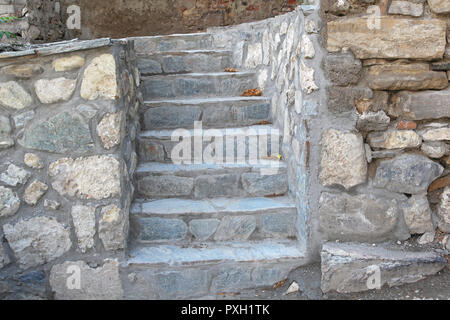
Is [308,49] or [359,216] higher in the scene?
[308,49]

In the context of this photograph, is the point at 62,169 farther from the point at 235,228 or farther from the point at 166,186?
the point at 235,228

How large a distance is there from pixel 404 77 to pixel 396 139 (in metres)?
0.31

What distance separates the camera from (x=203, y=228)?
228 centimetres

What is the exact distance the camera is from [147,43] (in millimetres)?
3805

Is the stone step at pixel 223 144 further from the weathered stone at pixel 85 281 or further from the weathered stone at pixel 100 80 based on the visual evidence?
the weathered stone at pixel 85 281

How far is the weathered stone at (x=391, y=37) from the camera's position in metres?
1.89

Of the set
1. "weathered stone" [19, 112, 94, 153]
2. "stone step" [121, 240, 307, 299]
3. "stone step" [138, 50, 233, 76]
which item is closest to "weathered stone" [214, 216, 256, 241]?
"stone step" [121, 240, 307, 299]

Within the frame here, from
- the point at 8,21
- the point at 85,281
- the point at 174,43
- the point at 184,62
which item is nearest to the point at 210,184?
the point at 85,281

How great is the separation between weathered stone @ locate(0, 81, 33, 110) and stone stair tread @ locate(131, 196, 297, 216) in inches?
32.0

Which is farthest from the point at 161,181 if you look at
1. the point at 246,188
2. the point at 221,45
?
the point at 221,45

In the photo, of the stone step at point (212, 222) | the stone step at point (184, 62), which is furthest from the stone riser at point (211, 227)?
the stone step at point (184, 62)

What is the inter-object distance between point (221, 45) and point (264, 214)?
2.04 metres

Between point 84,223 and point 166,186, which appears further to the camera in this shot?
point 166,186

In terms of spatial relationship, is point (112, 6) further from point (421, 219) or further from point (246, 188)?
point (421, 219)
